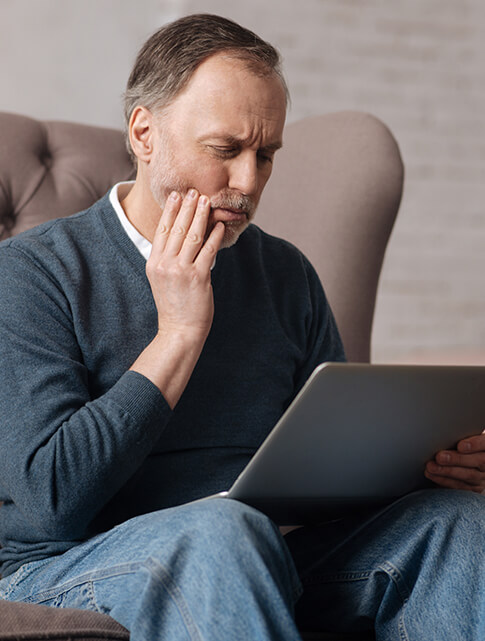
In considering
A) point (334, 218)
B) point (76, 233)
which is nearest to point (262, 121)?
point (76, 233)

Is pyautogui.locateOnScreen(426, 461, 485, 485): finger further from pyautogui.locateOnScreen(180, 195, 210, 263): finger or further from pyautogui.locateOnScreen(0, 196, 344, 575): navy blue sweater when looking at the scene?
pyautogui.locateOnScreen(180, 195, 210, 263): finger

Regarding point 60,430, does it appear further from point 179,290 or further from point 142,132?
point 142,132

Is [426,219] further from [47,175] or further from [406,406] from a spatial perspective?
[406,406]

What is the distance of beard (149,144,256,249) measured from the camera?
109 centimetres

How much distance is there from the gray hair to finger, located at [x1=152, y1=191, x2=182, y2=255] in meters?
0.14

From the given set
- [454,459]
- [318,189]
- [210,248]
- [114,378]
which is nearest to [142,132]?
[210,248]

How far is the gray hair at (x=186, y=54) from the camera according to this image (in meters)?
1.10

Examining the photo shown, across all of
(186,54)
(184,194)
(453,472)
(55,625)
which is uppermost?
(186,54)

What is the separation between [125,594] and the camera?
0.80 metres

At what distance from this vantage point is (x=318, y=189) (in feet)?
5.05

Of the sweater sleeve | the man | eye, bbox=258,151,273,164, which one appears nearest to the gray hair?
the man

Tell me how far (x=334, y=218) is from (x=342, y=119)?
216 mm

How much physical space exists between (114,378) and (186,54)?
45 centimetres

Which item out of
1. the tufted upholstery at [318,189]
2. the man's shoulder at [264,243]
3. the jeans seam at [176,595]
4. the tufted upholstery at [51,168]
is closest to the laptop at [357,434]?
the jeans seam at [176,595]
